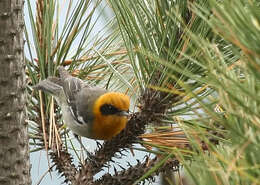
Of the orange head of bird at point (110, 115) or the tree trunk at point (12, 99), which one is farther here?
the orange head of bird at point (110, 115)

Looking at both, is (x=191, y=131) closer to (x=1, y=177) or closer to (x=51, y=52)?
(x=1, y=177)

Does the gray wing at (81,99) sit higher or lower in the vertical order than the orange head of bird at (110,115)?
higher

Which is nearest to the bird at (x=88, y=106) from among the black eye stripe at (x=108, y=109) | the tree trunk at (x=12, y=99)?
the black eye stripe at (x=108, y=109)

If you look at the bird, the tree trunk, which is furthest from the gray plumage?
the tree trunk

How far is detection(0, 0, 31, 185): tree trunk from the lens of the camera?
1637 millimetres

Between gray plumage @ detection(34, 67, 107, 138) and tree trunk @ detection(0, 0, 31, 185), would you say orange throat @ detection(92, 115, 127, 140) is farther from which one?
tree trunk @ detection(0, 0, 31, 185)

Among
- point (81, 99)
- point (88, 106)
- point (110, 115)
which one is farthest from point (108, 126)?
point (81, 99)

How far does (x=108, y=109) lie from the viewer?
252 cm

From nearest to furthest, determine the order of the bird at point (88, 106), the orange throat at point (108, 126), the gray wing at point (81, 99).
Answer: the bird at point (88, 106), the orange throat at point (108, 126), the gray wing at point (81, 99)

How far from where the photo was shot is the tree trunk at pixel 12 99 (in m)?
1.64

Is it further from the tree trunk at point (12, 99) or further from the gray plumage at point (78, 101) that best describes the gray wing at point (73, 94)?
the tree trunk at point (12, 99)

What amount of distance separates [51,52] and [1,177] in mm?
578

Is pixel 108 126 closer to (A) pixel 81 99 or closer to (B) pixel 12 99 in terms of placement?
(A) pixel 81 99

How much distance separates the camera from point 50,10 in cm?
194
